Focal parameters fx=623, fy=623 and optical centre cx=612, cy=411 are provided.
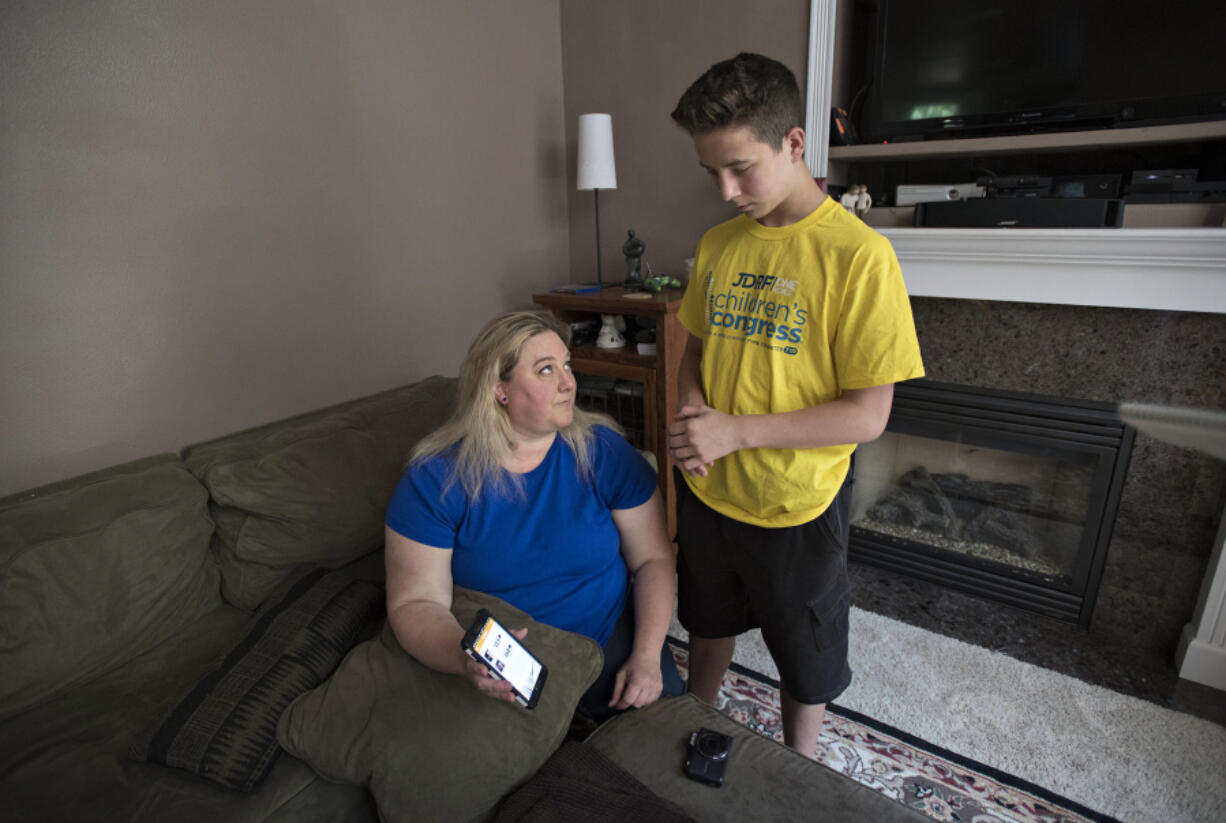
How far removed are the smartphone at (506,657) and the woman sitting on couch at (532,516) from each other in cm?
20

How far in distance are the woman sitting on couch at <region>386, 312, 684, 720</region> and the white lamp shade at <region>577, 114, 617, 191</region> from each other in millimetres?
1238

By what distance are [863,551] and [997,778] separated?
35.4 inches

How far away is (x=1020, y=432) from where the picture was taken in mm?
1881

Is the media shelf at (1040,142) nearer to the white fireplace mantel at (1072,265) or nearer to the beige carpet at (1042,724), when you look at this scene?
the white fireplace mantel at (1072,265)

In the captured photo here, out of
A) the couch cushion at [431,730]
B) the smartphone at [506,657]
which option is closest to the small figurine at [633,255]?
the couch cushion at [431,730]

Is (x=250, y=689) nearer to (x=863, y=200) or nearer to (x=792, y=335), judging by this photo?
(x=792, y=335)

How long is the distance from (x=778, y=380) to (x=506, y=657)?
618 millimetres

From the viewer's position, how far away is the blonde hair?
1.15 m

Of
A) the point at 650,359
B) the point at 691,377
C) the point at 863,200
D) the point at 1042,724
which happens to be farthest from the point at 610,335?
the point at 1042,724

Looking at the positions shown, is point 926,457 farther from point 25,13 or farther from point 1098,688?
point 25,13

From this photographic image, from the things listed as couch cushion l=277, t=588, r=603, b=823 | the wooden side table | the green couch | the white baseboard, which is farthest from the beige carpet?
couch cushion l=277, t=588, r=603, b=823

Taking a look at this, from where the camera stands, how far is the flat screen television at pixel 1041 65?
4.91ft

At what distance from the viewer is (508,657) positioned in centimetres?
89

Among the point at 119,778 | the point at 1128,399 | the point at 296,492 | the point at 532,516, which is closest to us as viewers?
the point at 119,778
